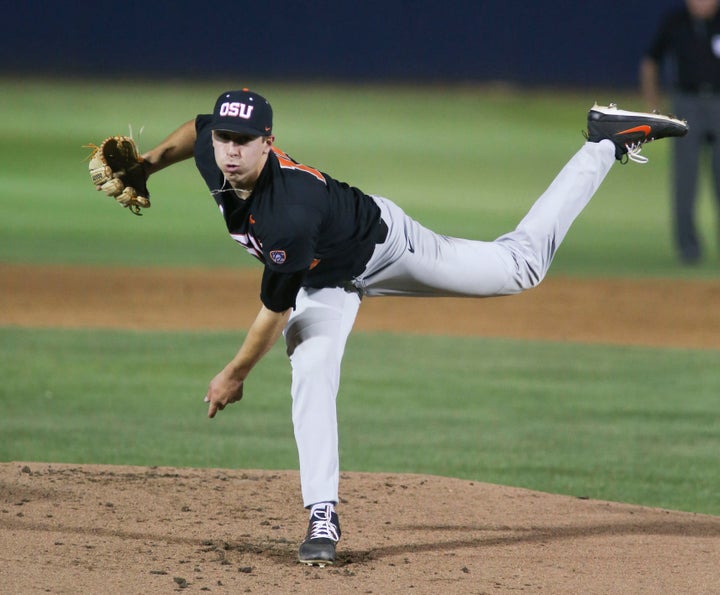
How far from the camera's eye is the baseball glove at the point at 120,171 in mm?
4645

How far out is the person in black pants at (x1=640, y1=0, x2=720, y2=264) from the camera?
12.3 meters

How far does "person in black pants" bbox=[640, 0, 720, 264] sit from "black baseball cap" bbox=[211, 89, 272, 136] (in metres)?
8.82

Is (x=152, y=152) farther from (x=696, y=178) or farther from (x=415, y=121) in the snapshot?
(x=415, y=121)

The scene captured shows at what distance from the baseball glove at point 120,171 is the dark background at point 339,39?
16970 millimetres

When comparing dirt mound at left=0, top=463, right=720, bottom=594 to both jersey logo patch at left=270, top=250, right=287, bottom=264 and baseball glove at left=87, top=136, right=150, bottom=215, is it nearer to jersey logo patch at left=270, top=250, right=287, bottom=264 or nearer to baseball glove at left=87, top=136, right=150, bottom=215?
jersey logo patch at left=270, top=250, right=287, bottom=264

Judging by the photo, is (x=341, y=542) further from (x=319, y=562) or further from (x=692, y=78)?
(x=692, y=78)

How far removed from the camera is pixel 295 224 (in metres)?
4.01

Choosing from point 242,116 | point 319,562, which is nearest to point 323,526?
point 319,562

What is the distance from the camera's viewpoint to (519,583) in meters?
4.12

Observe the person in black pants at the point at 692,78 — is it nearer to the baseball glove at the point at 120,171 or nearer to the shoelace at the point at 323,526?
the baseball glove at the point at 120,171

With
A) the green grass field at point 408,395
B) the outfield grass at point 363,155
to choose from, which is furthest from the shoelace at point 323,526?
the outfield grass at point 363,155

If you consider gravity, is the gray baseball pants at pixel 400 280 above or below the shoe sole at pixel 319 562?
above

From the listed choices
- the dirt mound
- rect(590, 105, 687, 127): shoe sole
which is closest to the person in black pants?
rect(590, 105, 687, 127): shoe sole

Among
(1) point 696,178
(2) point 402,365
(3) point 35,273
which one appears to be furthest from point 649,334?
(3) point 35,273
